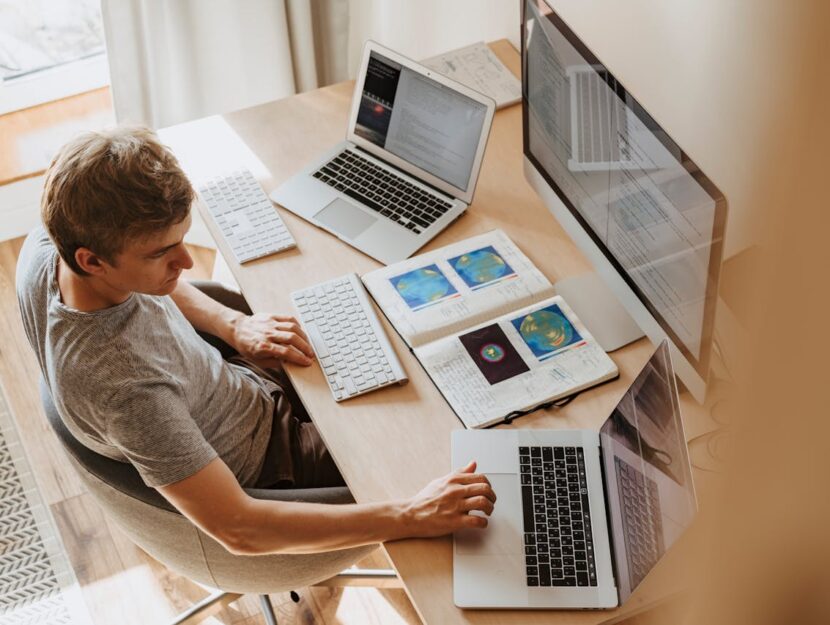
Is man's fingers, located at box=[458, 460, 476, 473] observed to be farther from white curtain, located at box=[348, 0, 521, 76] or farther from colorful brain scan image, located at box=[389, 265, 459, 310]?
white curtain, located at box=[348, 0, 521, 76]

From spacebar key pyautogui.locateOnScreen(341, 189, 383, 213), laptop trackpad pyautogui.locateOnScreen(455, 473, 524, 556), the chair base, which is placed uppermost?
spacebar key pyautogui.locateOnScreen(341, 189, 383, 213)

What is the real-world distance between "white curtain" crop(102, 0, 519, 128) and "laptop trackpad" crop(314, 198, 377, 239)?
2.42 feet

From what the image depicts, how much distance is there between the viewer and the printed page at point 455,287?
5.22 ft

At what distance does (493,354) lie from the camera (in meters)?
1.54

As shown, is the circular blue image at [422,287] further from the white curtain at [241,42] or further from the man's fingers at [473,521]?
the white curtain at [241,42]

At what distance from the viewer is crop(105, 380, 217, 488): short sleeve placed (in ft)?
3.97

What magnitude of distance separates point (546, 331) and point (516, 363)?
0.09 m

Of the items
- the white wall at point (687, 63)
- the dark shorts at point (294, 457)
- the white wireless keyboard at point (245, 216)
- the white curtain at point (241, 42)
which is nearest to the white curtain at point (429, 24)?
the white curtain at point (241, 42)

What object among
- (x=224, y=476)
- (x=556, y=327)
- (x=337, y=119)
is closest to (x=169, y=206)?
(x=224, y=476)

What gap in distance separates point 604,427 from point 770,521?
1297 mm

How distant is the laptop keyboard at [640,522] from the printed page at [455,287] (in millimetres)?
433

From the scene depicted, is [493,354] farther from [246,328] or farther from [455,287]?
[246,328]

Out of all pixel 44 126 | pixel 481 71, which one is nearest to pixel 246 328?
pixel 481 71

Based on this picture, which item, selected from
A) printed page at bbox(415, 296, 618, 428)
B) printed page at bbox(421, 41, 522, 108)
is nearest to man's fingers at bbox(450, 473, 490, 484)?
printed page at bbox(415, 296, 618, 428)
